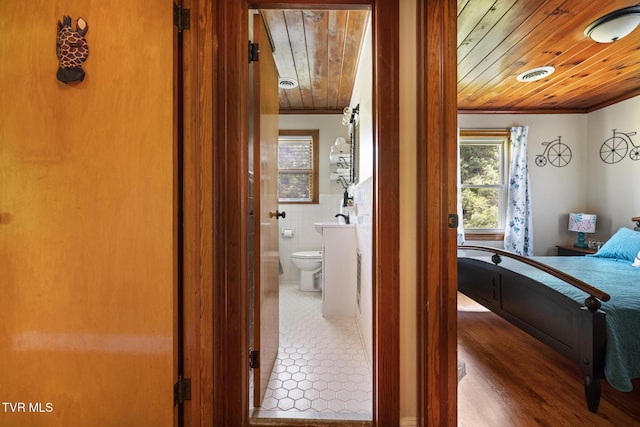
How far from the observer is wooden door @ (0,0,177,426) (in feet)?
3.63

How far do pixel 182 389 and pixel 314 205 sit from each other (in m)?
3.21

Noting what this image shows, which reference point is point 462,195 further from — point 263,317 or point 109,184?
point 109,184

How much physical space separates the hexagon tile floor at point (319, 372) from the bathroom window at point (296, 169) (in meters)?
A: 1.89

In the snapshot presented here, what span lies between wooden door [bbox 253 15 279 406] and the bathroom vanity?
87 centimetres

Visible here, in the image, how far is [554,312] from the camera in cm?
184

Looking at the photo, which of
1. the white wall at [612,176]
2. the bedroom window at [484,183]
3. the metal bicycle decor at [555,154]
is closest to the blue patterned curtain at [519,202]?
the bedroom window at [484,183]

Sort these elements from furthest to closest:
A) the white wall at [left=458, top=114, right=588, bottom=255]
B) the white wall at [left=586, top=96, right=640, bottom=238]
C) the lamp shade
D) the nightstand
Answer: the white wall at [left=458, top=114, right=588, bottom=255], the lamp shade, the nightstand, the white wall at [left=586, top=96, right=640, bottom=238]

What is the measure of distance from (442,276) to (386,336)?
0.35 metres

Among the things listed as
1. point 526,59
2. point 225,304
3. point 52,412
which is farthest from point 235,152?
point 526,59

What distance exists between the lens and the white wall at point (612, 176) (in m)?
3.50

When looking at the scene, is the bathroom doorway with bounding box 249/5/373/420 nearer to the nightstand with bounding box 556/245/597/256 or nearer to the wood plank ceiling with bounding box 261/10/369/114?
the wood plank ceiling with bounding box 261/10/369/114

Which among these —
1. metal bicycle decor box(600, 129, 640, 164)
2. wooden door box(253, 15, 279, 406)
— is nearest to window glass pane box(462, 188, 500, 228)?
metal bicycle decor box(600, 129, 640, 164)

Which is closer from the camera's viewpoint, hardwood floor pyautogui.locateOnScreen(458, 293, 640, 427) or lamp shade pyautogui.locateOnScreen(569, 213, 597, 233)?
hardwood floor pyautogui.locateOnScreen(458, 293, 640, 427)

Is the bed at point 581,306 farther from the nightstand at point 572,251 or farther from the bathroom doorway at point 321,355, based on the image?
the bathroom doorway at point 321,355
